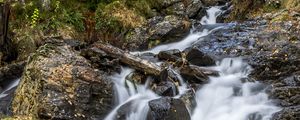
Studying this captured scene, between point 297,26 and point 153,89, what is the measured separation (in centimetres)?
581

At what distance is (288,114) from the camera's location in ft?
25.9

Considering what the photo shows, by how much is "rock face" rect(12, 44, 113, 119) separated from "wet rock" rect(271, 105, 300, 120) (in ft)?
11.3

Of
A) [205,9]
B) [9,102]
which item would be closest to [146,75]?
[9,102]

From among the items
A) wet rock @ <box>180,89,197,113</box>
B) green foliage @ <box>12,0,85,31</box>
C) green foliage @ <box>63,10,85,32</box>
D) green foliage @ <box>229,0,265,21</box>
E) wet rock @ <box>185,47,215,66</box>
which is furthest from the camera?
green foliage @ <box>229,0,265,21</box>

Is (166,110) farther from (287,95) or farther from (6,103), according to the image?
(6,103)

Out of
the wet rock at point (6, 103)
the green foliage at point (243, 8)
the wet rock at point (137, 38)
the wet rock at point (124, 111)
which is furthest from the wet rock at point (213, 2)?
the wet rock at point (6, 103)

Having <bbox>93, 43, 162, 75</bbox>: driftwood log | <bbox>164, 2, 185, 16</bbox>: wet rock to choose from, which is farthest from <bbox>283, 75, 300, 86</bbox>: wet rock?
<bbox>164, 2, 185, 16</bbox>: wet rock

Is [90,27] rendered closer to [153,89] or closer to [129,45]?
[129,45]

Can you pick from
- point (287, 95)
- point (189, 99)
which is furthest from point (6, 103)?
point (287, 95)

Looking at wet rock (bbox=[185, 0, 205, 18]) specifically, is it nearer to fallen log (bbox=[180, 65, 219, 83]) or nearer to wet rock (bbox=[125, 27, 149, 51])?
wet rock (bbox=[125, 27, 149, 51])

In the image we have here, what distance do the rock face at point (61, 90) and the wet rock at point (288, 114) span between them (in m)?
3.43

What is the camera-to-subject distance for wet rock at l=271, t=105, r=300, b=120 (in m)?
7.75

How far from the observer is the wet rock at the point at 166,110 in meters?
7.67

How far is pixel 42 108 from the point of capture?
777 centimetres
